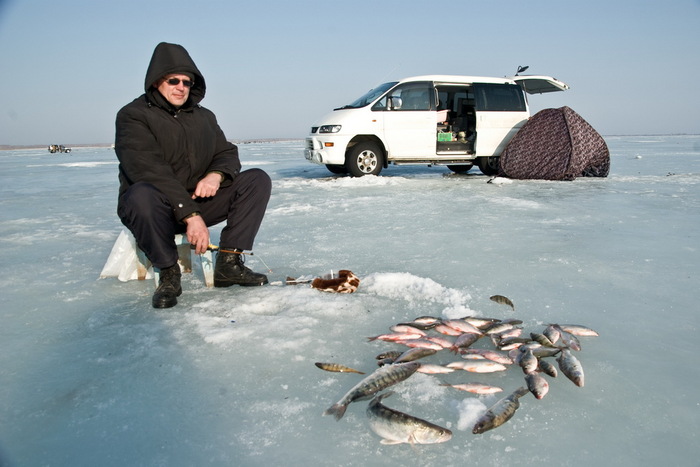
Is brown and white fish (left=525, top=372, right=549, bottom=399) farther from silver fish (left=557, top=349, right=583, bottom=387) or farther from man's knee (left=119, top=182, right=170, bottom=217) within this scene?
man's knee (left=119, top=182, right=170, bottom=217)

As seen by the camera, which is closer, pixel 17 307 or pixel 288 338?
pixel 288 338

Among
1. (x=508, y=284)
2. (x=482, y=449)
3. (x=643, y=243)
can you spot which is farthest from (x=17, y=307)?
(x=643, y=243)

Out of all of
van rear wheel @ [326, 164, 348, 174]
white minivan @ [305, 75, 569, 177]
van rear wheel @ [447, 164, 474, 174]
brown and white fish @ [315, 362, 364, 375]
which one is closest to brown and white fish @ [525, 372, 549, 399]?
brown and white fish @ [315, 362, 364, 375]

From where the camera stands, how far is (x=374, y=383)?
4.95 ft

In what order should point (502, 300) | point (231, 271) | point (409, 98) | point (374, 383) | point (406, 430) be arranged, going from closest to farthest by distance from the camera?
1. point (406, 430)
2. point (374, 383)
3. point (502, 300)
4. point (231, 271)
5. point (409, 98)

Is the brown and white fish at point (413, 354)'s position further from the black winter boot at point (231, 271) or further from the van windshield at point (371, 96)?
the van windshield at point (371, 96)

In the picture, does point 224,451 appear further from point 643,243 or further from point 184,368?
point 643,243

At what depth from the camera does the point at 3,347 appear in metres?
1.94

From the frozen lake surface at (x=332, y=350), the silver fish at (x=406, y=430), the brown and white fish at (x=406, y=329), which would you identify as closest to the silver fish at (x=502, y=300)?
the frozen lake surface at (x=332, y=350)

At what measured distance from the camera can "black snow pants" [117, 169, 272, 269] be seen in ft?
Answer: 7.88

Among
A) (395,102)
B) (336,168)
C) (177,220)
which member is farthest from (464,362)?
(336,168)

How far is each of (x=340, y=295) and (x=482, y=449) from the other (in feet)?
4.39

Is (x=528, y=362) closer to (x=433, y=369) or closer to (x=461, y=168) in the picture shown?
(x=433, y=369)

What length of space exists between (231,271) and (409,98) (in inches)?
263
